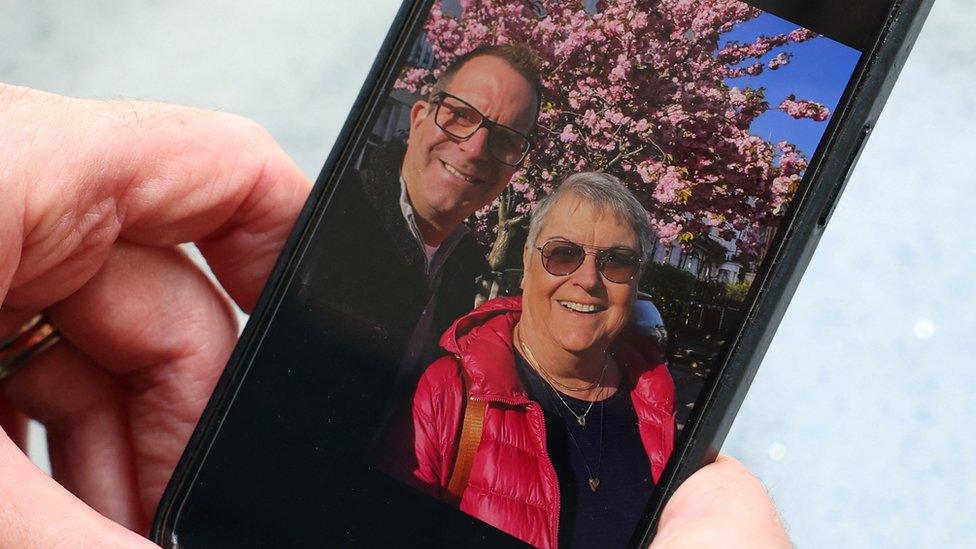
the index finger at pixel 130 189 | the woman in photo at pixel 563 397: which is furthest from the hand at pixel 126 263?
the woman in photo at pixel 563 397

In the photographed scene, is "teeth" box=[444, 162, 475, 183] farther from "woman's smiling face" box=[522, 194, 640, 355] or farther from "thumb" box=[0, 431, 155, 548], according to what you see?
"thumb" box=[0, 431, 155, 548]

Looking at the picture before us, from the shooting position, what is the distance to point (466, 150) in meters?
0.32

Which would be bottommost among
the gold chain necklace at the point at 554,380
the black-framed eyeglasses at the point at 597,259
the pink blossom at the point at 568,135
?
the gold chain necklace at the point at 554,380

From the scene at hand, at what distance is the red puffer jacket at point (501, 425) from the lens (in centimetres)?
30

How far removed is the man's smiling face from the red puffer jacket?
0.04m

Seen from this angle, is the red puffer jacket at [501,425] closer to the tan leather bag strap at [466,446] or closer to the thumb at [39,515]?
the tan leather bag strap at [466,446]

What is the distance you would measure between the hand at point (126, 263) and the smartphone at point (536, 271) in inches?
1.9

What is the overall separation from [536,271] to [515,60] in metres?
0.07

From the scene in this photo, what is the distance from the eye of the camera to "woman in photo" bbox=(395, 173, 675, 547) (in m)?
0.30

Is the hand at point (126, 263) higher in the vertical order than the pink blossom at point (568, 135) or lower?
lower

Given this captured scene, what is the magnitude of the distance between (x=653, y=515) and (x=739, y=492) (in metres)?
0.03

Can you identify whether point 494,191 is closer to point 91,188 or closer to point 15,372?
point 91,188

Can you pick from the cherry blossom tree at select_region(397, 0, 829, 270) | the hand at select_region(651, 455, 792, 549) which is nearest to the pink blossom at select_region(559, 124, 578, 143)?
the cherry blossom tree at select_region(397, 0, 829, 270)

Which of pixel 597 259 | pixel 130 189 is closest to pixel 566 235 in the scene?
pixel 597 259
